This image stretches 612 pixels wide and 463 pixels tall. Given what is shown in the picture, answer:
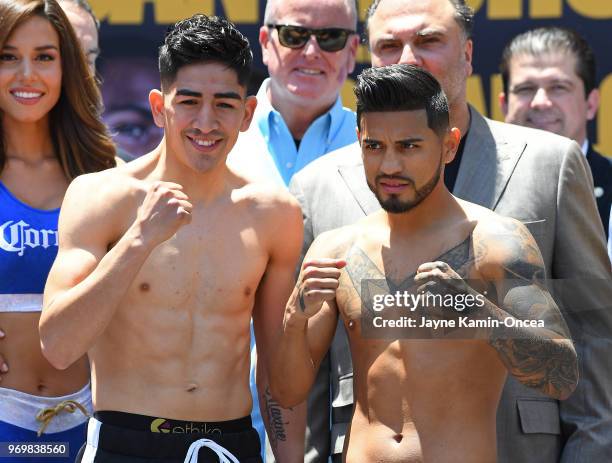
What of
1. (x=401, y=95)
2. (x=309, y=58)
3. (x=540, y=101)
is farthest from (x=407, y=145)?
(x=540, y=101)

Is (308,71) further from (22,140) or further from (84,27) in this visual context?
(22,140)

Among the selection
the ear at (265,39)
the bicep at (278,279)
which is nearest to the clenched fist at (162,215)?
the bicep at (278,279)

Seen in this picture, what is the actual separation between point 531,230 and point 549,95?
70.7 inches

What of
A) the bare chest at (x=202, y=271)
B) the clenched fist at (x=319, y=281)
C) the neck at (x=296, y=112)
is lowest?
the clenched fist at (x=319, y=281)

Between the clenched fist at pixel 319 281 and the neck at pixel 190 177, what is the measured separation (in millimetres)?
558

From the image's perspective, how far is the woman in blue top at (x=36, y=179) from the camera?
4.21 meters

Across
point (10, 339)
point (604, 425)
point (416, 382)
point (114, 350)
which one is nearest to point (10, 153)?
point (10, 339)

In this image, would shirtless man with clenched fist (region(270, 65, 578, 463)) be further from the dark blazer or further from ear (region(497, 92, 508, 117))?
ear (region(497, 92, 508, 117))

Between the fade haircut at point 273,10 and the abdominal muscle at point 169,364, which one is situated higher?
the fade haircut at point 273,10

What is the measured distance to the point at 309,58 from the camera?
5184 mm

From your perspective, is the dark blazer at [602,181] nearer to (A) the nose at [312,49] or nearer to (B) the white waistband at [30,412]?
(A) the nose at [312,49]

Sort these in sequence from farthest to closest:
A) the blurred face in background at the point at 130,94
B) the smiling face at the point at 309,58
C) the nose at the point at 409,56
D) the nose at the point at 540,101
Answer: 1. the blurred face in background at the point at 130,94
2. the nose at the point at 540,101
3. the smiling face at the point at 309,58
4. the nose at the point at 409,56

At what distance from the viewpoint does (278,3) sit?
5.21 metres

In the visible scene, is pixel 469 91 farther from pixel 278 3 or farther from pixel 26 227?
pixel 26 227
